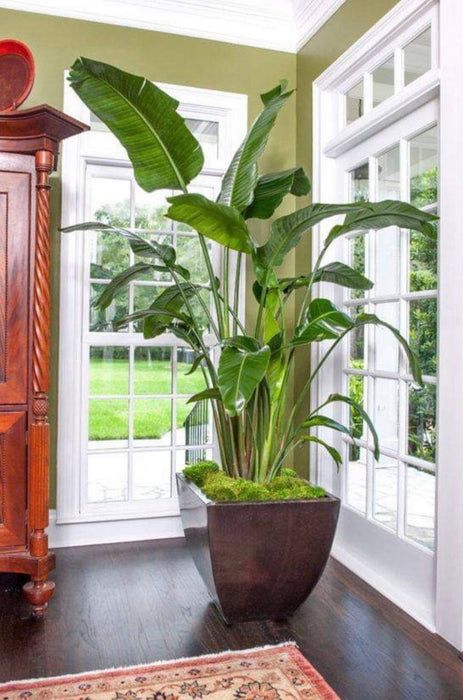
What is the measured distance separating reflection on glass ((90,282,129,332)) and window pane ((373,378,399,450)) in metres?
1.41

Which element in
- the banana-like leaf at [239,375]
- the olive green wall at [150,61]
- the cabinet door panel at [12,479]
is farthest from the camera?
the olive green wall at [150,61]

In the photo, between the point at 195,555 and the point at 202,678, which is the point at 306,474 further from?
the point at 202,678

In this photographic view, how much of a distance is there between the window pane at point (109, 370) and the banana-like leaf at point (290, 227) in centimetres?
125

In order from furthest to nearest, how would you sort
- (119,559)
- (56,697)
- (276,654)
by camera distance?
1. (119,559)
2. (276,654)
3. (56,697)

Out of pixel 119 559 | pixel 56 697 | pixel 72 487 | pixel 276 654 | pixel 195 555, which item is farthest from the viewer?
pixel 72 487

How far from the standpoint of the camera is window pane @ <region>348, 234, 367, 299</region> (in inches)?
116

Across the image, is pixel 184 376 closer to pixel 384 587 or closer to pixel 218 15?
pixel 384 587

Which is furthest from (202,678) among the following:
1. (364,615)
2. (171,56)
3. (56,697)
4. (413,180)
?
(171,56)

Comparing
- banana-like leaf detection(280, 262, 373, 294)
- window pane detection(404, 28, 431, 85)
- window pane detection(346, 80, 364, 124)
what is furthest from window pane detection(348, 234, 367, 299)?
window pane detection(404, 28, 431, 85)

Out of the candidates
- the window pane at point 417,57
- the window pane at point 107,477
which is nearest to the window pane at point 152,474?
the window pane at point 107,477

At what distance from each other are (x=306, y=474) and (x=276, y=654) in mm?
1420

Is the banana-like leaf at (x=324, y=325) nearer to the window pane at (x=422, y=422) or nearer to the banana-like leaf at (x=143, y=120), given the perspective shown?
the window pane at (x=422, y=422)

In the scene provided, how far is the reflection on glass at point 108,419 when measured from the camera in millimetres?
3270

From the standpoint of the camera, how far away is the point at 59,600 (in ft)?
8.11
